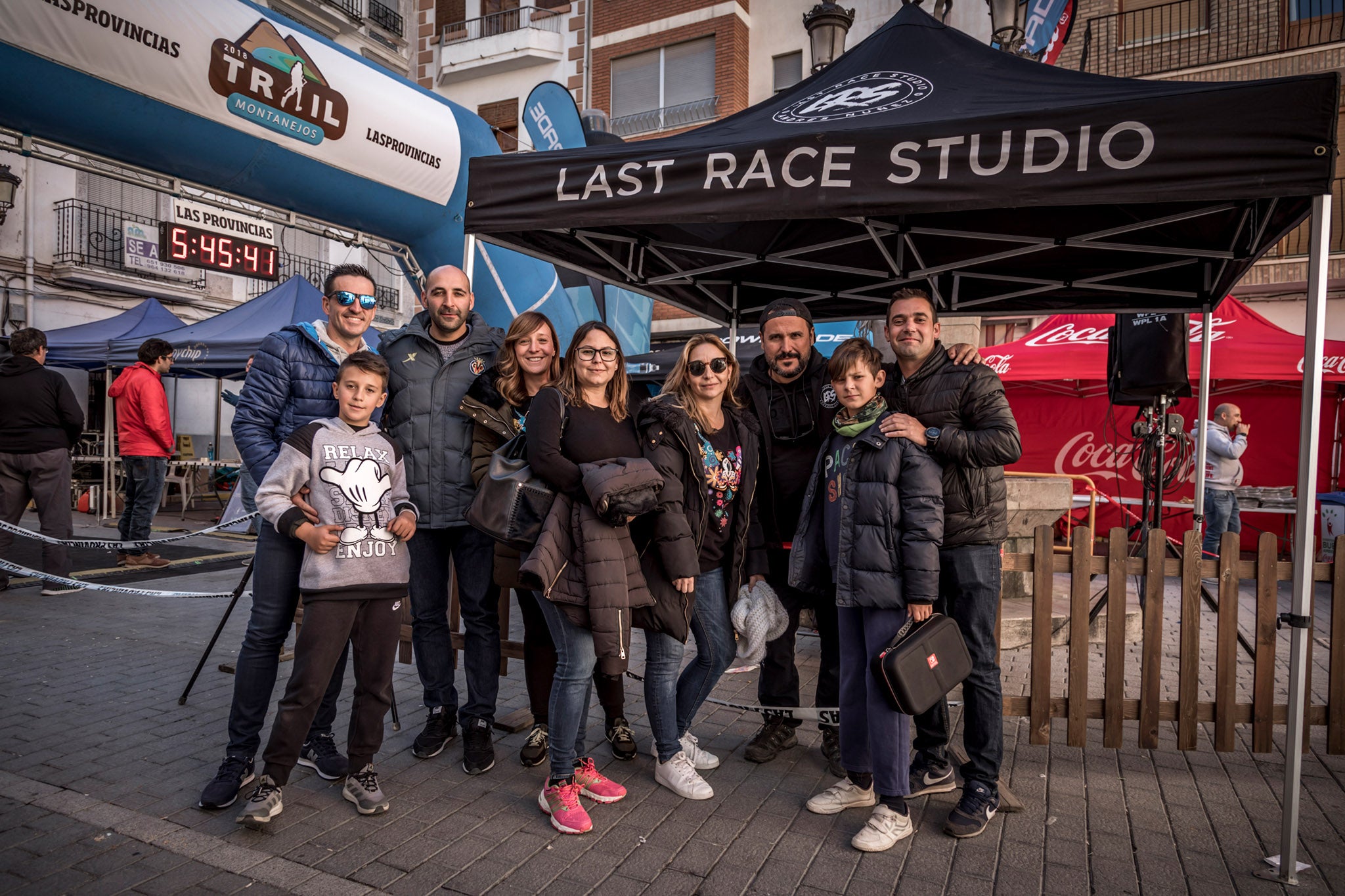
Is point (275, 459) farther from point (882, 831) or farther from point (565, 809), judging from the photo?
point (882, 831)

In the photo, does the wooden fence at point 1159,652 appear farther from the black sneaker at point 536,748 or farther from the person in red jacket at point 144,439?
the person in red jacket at point 144,439

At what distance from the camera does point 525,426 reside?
138 inches

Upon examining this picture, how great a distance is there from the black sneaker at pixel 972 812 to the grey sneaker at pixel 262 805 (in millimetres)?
2603

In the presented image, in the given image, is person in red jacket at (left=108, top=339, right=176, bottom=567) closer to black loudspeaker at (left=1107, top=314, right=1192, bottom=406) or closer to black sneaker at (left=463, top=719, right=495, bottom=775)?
black sneaker at (left=463, top=719, right=495, bottom=775)

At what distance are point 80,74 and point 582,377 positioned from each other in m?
3.57

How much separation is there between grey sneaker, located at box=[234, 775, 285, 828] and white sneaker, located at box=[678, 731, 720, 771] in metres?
1.69

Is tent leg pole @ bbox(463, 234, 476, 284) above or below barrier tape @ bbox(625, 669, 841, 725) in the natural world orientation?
above

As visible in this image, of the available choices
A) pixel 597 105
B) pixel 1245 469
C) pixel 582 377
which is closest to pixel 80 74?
pixel 582 377

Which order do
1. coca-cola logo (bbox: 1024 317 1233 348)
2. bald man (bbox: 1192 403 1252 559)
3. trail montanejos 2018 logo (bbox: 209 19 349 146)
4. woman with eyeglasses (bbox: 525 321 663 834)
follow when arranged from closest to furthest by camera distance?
woman with eyeglasses (bbox: 525 321 663 834), trail montanejos 2018 logo (bbox: 209 19 349 146), bald man (bbox: 1192 403 1252 559), coca-cola logo (bbox: 1024 317 1233 348)

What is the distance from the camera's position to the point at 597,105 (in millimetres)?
20906

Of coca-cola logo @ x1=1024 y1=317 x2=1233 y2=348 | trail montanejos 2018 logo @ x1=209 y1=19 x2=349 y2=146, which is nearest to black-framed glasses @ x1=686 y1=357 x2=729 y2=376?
trail montanejos 2018 logo @ x1=209 y1=19 x2=349 y2=146

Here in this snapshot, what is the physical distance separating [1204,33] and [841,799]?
18.0m

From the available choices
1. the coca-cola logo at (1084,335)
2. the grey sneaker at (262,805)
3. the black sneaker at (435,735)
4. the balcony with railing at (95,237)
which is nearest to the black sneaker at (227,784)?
the grey sneaker at (262,805)

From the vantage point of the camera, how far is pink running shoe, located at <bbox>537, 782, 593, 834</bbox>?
10.1ft
